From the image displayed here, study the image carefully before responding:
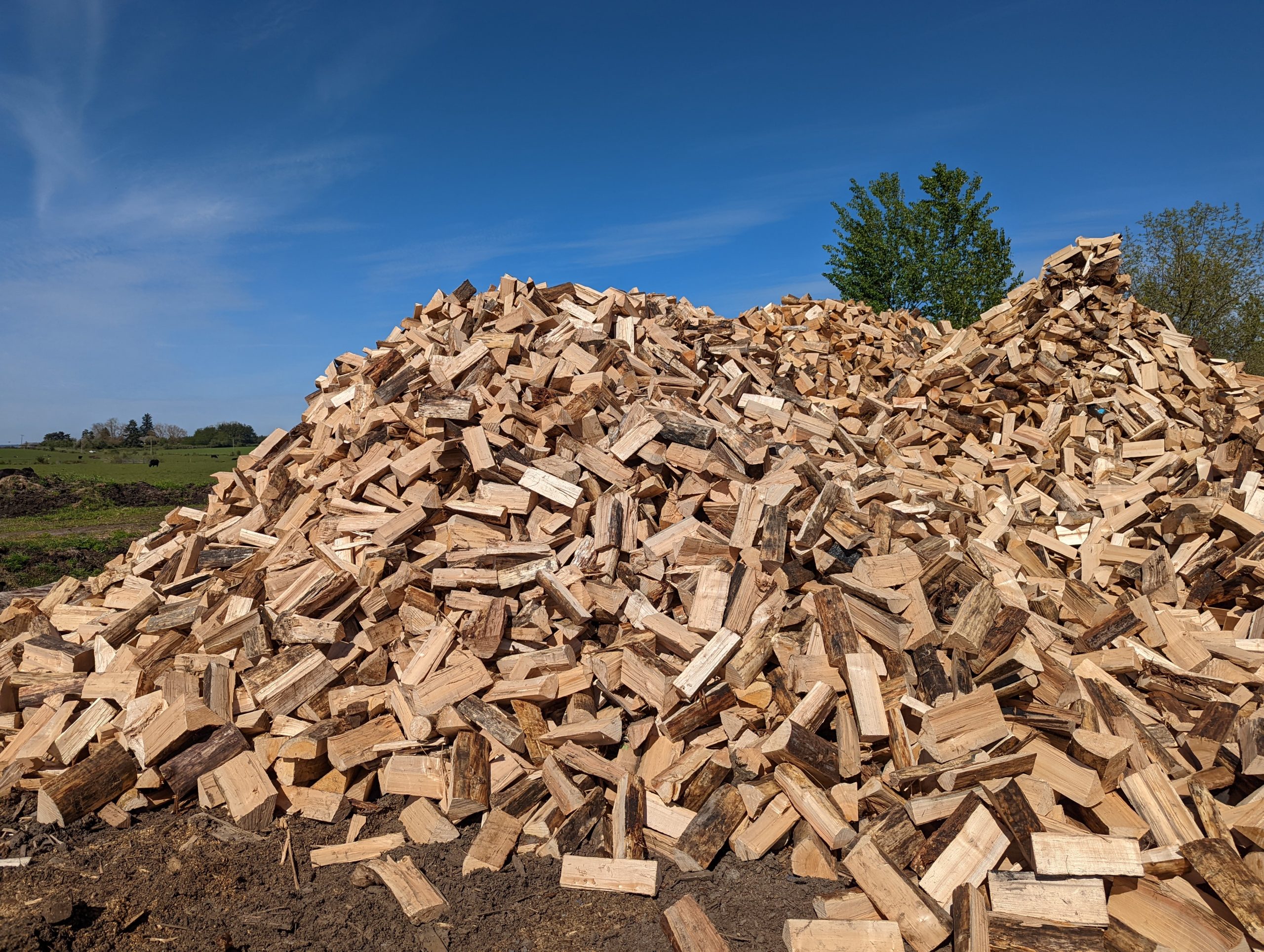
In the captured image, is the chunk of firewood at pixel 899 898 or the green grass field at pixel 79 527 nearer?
the chunk of firewood at pixel 899 898

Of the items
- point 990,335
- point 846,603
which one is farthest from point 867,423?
point 846,603

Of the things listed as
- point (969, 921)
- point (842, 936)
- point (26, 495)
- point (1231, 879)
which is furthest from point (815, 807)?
point (26, 495)

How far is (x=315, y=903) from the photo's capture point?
3465 millimetres

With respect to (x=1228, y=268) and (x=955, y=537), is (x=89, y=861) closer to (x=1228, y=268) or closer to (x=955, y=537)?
(x=955, y=537)

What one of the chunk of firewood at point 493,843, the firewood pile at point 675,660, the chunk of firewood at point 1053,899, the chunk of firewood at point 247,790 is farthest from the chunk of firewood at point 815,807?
the chunk of firewood at point 247,790

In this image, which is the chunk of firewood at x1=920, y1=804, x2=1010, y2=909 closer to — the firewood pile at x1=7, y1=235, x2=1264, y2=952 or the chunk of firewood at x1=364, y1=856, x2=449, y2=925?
the firewood pile at x1=7, y1=235, x2=1264, y2=952

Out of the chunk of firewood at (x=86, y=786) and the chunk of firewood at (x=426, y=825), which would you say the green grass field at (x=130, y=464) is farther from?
the chunk of firewood at (x=426, y=825)

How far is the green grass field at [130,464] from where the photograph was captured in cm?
3222

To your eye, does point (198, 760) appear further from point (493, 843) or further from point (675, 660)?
point (675, 660)

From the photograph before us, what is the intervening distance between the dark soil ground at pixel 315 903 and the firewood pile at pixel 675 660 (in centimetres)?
11

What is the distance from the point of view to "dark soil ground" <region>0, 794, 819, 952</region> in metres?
3.17

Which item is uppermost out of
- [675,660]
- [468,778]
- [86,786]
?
[675,660]

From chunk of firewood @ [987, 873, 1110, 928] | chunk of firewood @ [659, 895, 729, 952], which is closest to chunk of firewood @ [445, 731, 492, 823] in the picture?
chunk of firewood @ [659, 895, 729, 952]

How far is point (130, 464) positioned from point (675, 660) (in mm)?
51971
